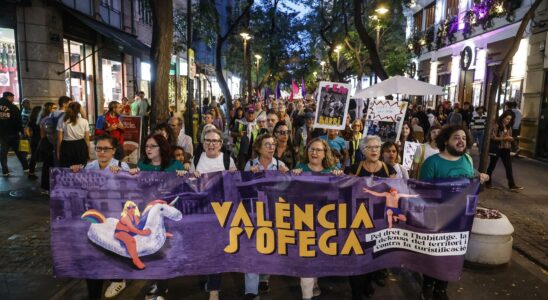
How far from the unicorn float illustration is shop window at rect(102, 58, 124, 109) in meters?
15.3

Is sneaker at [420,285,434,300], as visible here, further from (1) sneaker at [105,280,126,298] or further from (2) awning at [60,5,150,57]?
(2) awning at [60,5,150,57]

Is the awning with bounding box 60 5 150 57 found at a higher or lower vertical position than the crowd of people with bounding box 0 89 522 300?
higher

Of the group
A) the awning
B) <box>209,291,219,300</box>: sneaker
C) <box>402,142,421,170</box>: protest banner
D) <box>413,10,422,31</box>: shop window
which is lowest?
<box>209,291,219,300</box>: sneaker

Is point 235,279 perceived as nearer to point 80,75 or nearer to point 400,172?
point 400,172

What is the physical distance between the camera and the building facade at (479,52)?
48.6 feet

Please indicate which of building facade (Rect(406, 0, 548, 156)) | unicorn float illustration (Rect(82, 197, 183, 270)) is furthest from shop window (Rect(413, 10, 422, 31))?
unicorn float illustration (Rect(82, 197, 183, 270))

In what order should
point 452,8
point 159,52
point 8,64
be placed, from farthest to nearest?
1. point 452,8
2. point 8,64
3. point 159,52

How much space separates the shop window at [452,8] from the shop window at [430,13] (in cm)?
267

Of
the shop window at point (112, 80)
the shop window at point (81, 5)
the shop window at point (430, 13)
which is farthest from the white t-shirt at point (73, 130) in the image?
the shop window at point (430, 13)

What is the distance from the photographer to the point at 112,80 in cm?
1912

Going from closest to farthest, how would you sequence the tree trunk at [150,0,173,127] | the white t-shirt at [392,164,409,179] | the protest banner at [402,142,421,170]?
the white t-shirt at [392,164,409,179] → the protest banner at [402,142,421,170] → the tree trunk at [150,0,173,127]

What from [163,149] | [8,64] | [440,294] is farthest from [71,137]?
[8,64]

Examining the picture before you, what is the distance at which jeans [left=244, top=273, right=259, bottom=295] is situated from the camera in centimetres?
423

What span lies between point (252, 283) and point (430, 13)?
29.4 meters
